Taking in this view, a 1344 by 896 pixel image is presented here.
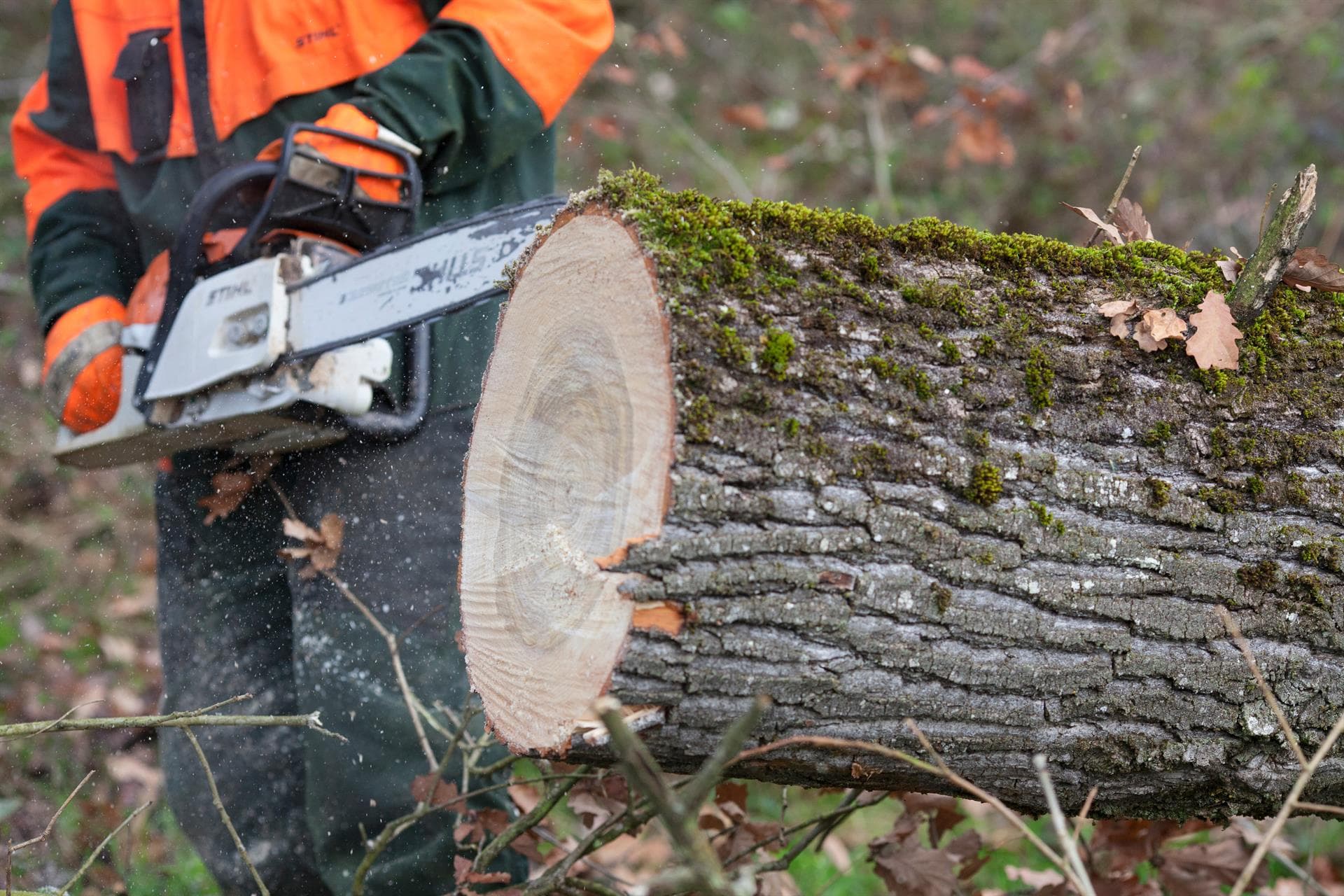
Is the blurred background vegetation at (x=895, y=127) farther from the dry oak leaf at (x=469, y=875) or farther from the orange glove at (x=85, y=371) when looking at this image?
the dry oak leaf at (x=469, y=875)

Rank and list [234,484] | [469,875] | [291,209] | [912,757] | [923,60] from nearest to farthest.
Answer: [912,757] < [469,875] < [291,209] < [234,484] < [923,60]

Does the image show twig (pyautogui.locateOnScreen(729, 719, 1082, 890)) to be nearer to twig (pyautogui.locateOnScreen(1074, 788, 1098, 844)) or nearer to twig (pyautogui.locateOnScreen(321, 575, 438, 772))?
twig (pyautogui.locateOnScreen(1074, 788, 1098, 844))

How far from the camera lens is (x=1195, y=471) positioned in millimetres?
1507

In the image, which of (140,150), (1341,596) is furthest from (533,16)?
(1341,596)

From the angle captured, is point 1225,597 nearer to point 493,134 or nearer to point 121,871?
point 493,134

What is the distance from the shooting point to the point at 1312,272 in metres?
1.64

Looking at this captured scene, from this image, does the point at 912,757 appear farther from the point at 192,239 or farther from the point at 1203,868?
the point at 192,239

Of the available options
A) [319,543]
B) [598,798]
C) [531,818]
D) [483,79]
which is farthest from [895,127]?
[531,818]

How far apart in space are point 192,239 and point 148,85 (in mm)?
687

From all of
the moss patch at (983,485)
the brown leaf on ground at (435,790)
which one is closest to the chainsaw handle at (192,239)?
the brown leaf on ground at (435,790)

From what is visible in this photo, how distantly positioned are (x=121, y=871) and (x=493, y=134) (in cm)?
213

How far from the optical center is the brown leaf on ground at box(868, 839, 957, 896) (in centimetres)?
201

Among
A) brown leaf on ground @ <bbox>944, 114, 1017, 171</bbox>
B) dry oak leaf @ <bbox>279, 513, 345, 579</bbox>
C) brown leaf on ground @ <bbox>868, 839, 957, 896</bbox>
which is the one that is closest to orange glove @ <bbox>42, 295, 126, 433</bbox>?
dry oak leaf @ <bbox>279, 513, 345, 579</bbox>

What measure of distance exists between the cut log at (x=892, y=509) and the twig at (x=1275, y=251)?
4 cm
